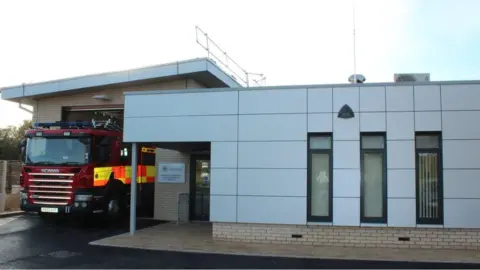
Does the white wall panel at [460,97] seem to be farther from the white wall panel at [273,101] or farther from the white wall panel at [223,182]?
the white wall panel at [223,182]

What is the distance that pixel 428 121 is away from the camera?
11141 mm

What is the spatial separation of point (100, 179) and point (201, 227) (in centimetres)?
354

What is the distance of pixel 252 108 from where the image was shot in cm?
1205

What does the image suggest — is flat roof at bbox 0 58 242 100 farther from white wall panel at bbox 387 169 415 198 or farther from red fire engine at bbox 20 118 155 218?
white wall panel at bbox 387 169 415 198

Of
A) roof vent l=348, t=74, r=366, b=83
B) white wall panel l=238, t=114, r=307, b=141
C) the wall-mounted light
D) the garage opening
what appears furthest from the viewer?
the wall-mounted light

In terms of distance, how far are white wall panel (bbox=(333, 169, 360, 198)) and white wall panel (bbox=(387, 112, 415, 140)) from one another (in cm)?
128

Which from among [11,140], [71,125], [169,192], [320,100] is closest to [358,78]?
[320,100]

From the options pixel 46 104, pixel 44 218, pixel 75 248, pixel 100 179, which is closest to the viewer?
pixel 75 248

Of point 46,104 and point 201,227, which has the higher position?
point 46,104

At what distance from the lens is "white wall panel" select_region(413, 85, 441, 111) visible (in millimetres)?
11141

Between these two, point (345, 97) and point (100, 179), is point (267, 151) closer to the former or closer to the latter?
point (345, 97)

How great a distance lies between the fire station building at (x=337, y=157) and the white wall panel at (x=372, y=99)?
0.03 meters

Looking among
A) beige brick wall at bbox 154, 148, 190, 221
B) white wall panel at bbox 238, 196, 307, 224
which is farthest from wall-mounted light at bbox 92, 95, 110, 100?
white wall panel at bbox 238, 196, 307, 224

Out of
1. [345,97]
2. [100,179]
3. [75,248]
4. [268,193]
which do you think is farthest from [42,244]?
[345,97]
